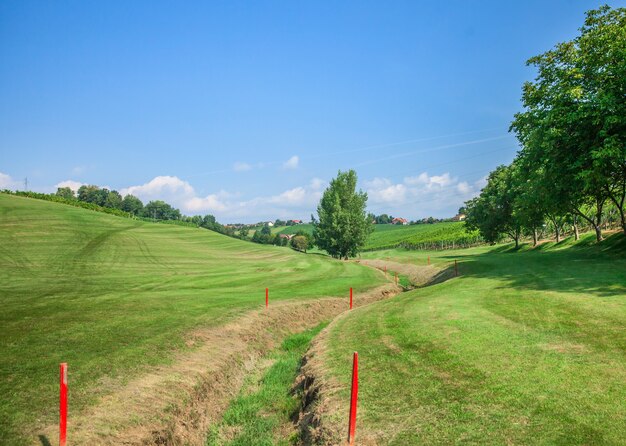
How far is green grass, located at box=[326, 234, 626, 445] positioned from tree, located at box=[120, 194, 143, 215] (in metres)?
183

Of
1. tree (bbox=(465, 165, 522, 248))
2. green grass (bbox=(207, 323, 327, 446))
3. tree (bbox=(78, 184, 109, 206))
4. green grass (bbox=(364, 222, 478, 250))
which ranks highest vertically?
tree (bbox=(78, 184, 109, 206))

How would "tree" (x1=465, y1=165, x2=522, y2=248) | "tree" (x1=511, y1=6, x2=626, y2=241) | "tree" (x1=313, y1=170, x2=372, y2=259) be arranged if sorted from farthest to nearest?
1. "tree" (x1=313, y1=170, x2=372, y2=259)
2. "tree" (x1=465, y1=165, x2=522, y2=248)
3. "tree" (x1=511, y1=6, x2=626, y2=241)

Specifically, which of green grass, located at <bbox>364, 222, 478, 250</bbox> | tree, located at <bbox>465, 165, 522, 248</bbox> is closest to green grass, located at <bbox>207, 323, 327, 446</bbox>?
tree, located at <bbox>465, 165, 522, 248</bbox>

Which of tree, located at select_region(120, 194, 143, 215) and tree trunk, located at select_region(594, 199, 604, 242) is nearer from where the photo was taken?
tree trunk, located at select_region(594, 199, 604, 242)

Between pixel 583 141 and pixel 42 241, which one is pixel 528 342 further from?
pixel 42 241

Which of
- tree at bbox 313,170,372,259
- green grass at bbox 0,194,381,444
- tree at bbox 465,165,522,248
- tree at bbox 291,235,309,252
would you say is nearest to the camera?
green grass at bbox 0,194,381,444

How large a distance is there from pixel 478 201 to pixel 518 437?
7014 cm

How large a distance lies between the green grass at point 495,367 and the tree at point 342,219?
187 ft

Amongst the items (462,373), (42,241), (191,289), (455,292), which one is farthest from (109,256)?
(462,373)

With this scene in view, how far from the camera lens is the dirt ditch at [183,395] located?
8.77m

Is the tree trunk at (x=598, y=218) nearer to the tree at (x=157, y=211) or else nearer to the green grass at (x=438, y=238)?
the green grass at (x=438, y=238)

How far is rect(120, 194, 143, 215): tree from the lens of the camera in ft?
591

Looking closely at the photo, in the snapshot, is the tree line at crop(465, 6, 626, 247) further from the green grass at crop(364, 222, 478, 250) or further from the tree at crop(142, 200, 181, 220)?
the tree at crop(142, 200, 181, 220)

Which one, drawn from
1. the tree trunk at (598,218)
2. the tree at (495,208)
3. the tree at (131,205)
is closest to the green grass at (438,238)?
the tree at (495,208)
